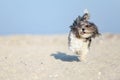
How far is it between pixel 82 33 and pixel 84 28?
0.16 metres

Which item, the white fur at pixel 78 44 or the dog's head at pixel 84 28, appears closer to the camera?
the dog's head at pixel 84 28

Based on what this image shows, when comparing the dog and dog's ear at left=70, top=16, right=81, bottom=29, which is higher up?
dog's ear at left=70, top=16, right=81, bottom=29

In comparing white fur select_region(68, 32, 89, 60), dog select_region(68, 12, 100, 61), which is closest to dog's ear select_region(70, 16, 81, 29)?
dog select_region(68, 12, 100, 61)

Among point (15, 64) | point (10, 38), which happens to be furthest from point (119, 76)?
point (10, 38)

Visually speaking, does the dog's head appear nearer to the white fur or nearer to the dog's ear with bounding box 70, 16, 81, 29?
the dog's ear with bounding box 70, 16, 81, 29

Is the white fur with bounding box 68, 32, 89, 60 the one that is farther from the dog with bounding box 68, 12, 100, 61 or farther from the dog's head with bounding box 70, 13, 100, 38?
the dog's head with bounding box 70, 13, 100, 38

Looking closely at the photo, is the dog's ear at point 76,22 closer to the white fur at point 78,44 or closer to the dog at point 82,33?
the dog at point 82,33

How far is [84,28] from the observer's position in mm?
13594

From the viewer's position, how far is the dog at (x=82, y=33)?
44.7ft

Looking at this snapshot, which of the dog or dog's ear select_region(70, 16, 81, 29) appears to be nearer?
the dog

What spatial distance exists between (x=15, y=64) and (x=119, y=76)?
3707mm

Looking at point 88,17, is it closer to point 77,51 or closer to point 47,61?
point 77,51

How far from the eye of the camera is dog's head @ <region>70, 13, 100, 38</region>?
13578 mm

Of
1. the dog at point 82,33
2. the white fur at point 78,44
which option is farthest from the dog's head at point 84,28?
the white fur at point 78,44
